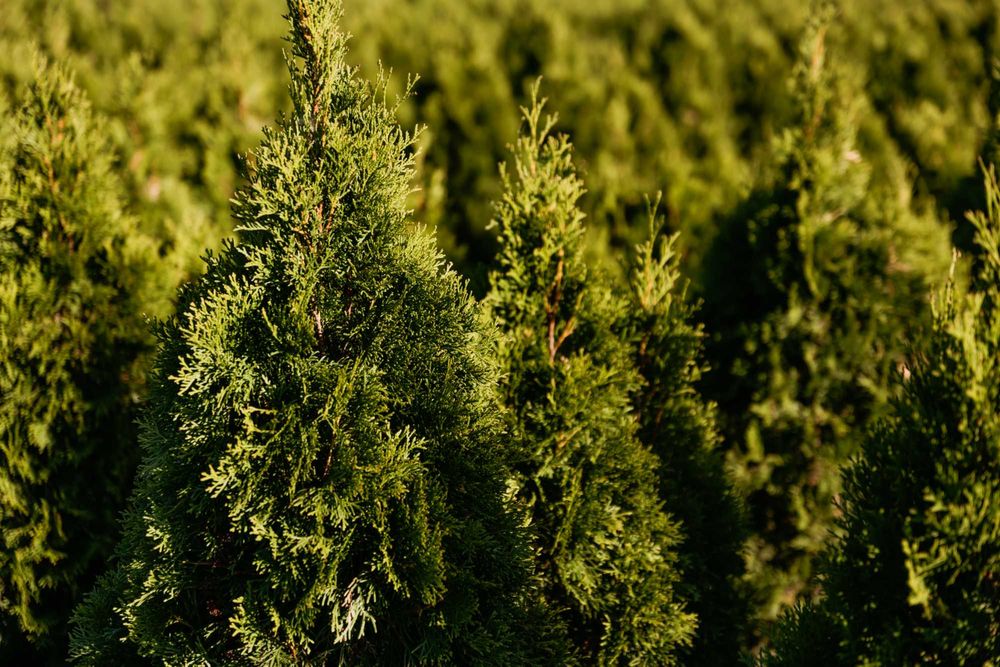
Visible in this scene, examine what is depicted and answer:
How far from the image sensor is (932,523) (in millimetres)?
2426

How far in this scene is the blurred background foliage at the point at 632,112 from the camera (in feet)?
17.6

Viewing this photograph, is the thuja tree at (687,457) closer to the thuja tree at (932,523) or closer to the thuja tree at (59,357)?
the thuja tree at (932,523)

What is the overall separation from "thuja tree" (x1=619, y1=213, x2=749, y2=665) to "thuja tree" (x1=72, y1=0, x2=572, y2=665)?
51.1 inches

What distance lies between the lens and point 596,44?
12.9 metres

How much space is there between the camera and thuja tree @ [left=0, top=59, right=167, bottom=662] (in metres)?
3.80

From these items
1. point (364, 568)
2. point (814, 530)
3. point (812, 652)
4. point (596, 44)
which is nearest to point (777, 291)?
point (814, 530)

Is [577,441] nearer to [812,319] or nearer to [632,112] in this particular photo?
[812,319]

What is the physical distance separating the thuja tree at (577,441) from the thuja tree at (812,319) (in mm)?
2156

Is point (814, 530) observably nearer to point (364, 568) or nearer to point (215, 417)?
point (364, 568)

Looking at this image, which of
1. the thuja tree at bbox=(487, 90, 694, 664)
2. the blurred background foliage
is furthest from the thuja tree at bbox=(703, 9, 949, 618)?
the thuja tree at bbox=(487, 90, 694, 664)

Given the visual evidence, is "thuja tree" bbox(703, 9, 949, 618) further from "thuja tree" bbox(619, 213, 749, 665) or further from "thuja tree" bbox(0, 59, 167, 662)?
"thuja tree" bbox(0, 59, 167, 662)

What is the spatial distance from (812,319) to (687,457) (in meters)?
2.02

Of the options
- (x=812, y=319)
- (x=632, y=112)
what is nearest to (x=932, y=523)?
→ (x=812, y=319)

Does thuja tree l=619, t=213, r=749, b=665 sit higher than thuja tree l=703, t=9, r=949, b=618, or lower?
lower
